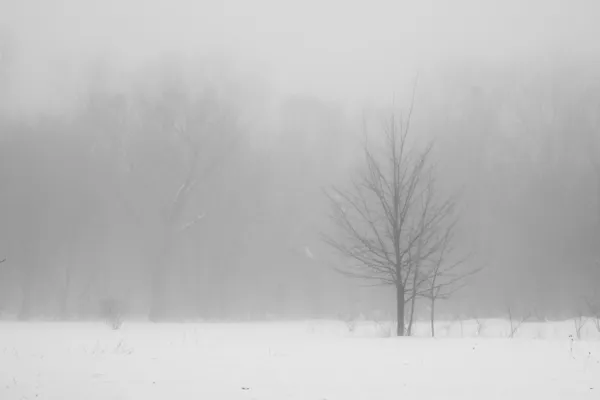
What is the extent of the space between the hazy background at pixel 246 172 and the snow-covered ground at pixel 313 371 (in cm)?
2311

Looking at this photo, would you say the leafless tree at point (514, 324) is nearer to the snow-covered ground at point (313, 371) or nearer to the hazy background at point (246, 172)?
the snow-covered ground at point (313, 371)

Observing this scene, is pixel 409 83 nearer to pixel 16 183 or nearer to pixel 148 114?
pixel 148 114

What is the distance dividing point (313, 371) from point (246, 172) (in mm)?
28637

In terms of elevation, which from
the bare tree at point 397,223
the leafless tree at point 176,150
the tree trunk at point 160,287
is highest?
the leafless tree at point 176,150

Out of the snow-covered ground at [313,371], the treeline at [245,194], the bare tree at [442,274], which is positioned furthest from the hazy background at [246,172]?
the snow-covered ground at [313,371]

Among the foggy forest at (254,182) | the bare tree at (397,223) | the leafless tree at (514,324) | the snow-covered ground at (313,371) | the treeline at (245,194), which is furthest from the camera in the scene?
the treeline at (245,194)

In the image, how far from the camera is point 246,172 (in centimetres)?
3438

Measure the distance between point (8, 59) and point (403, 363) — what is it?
103 ft

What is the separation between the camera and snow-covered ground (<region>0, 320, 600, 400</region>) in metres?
5.25

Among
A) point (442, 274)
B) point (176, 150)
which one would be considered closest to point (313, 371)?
point (442, 274)

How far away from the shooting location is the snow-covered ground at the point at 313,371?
5.25 m

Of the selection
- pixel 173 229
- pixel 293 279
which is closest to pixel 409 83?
pixel 293 279

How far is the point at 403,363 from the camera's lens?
677 centimetres

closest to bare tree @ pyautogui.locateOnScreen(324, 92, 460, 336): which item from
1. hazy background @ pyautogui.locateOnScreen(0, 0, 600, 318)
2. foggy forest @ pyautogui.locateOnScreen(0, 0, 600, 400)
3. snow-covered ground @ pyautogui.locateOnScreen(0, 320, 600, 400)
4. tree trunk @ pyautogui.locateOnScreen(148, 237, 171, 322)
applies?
snow-covered ground @ pyautogui.locateOnScreen(0, 320, 600, 400)
